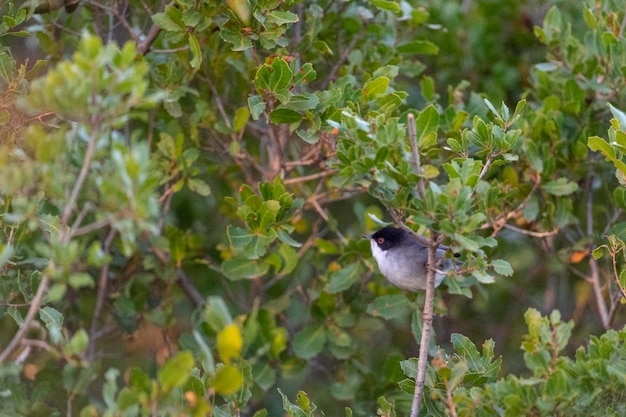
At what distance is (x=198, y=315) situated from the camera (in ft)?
16.3

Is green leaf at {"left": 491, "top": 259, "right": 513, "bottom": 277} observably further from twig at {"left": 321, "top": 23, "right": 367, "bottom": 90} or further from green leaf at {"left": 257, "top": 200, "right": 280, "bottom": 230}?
twig at {"left": 321, "top": 23, "right": 367, "bottom": 90}

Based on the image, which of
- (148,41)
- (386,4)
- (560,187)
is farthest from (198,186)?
(560,187)

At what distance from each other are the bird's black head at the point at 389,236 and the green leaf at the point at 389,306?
45 cm

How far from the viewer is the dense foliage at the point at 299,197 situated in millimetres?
2514

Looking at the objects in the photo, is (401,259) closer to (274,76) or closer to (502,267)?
(502,267)

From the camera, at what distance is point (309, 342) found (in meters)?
4.75

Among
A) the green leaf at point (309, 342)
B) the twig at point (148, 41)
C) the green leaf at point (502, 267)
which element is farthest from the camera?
the green leaf at point (309, 342)

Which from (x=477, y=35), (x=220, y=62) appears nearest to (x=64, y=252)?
(x=220, y=62)

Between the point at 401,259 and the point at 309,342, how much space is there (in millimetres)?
712

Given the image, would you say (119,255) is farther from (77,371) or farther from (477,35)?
(477,35)

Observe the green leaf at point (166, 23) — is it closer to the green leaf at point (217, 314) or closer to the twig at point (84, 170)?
the twig at point (84, 170)

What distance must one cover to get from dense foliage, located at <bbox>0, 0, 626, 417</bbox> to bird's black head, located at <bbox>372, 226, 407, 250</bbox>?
0.67 ft

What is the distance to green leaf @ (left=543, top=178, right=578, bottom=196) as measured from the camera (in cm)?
451

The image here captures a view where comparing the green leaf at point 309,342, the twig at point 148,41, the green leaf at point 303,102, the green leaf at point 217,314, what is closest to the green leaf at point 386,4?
the green leaf at point 303,102
